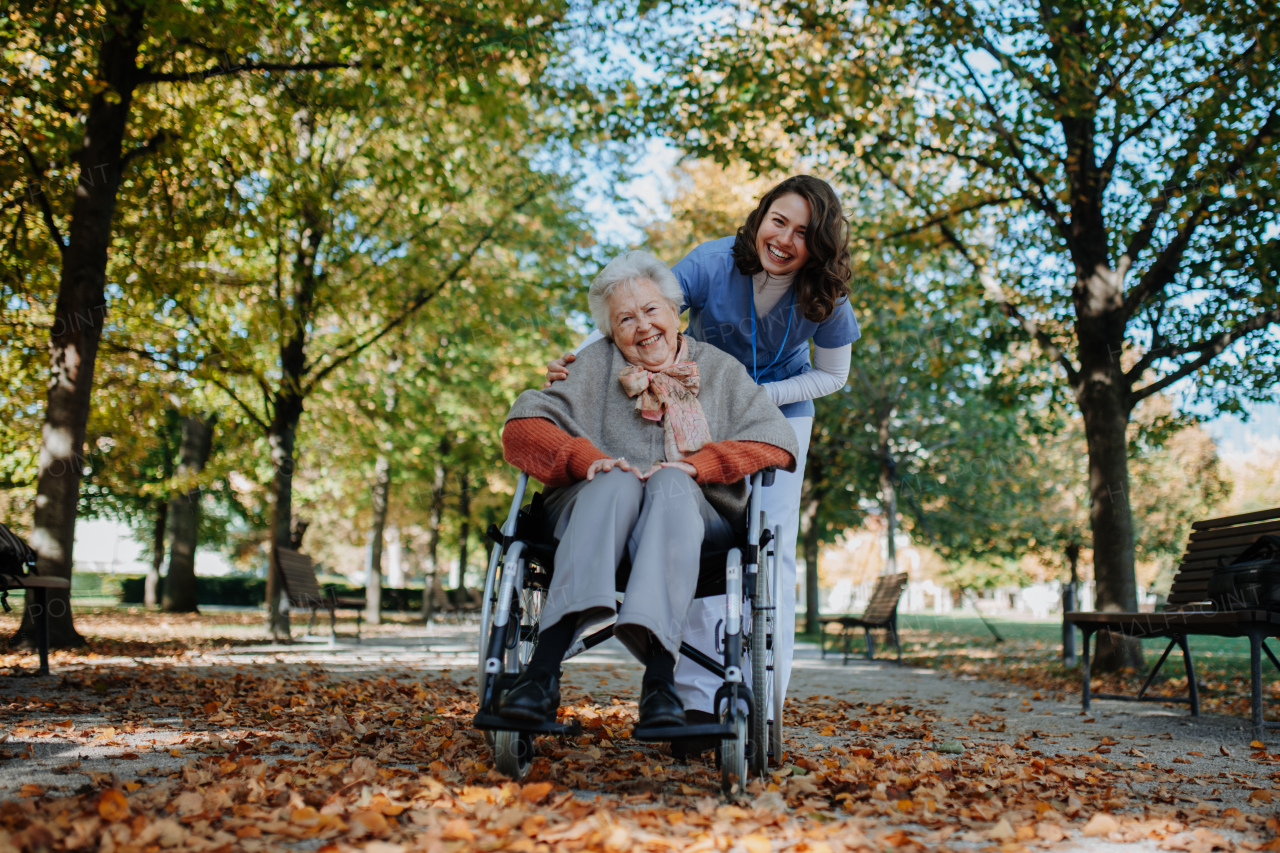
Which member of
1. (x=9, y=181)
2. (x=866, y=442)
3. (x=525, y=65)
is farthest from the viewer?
(x=866, y=442)

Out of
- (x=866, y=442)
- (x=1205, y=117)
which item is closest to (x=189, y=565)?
(x=866, y=442)

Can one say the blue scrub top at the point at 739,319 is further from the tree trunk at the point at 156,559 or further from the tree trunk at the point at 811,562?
the tree trunk at the point at 156,559

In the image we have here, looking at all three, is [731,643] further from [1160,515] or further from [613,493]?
[1160,515]

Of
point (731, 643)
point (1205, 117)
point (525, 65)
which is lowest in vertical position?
point (731, 643)

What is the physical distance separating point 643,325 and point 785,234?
76cm

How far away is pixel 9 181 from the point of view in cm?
896

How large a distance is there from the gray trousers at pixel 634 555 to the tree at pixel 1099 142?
688 cm

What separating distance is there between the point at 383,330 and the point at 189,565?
9.44m

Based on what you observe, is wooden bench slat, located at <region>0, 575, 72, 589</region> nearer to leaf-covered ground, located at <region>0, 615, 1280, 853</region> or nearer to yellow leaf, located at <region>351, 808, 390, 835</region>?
leaf-covered ground, located at <region>0, 615, 1280, 853</region>

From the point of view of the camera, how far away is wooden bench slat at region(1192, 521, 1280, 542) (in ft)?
19.6

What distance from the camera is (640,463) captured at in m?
3.40

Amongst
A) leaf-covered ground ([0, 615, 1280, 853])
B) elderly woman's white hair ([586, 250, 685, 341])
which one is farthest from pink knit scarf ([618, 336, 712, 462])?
leaf-covered ground ([0, 615, 1280, 853])

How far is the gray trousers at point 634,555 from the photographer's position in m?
2.92

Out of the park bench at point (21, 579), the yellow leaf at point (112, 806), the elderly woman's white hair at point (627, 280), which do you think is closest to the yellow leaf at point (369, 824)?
Result: the yellow leaf at point (112, 806)
